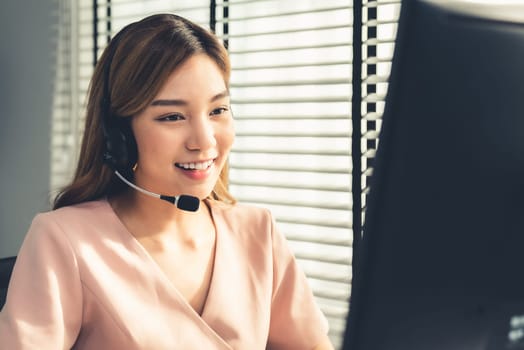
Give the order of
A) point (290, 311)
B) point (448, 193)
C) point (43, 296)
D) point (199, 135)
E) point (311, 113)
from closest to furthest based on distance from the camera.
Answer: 1. point (448, 193)
2. point (43, 296)
3. point (199, 135)
4. point (290, 311)
5. point (311, 113)

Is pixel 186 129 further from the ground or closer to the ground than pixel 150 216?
further from the ground

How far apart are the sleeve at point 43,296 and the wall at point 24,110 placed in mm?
2072

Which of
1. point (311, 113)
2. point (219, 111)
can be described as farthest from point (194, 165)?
point (311, 113)

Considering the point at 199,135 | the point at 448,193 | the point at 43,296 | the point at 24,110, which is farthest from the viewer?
the point at 24,110

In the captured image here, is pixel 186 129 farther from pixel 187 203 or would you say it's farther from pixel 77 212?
pixel 77 212

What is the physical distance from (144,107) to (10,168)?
2.33 meters

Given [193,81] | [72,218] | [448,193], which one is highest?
[193,81]

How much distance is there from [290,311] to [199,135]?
1.36ft

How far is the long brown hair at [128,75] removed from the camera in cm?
115

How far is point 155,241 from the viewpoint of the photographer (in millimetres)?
1226

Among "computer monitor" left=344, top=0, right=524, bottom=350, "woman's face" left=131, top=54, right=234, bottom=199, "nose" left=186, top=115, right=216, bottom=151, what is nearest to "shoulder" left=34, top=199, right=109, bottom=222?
"woman's face" left=131, top=54, right=234, bottom=199

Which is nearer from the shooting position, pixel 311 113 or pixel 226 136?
pixel 226 136

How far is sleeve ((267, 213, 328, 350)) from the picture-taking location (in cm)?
130

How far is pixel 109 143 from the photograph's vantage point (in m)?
1.19
